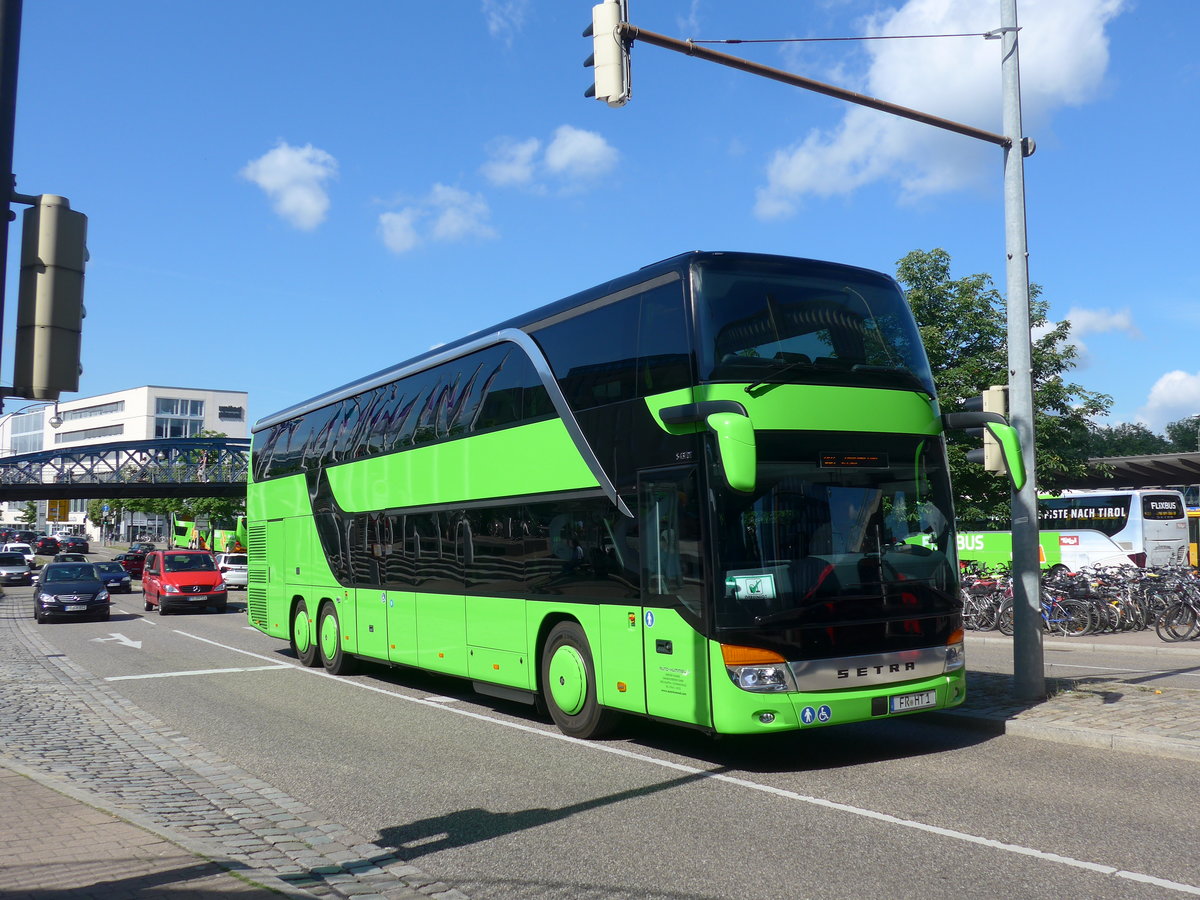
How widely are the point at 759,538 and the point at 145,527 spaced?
131895mm

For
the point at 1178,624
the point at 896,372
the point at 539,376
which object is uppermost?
the point at 539,376

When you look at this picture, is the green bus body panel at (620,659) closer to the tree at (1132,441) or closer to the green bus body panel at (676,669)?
the green bus body panel at (676,669)

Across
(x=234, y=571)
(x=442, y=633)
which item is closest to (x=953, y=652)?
(x=442, y=633)

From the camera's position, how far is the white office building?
129m

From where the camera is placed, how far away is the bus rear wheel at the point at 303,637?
1692 centimetres

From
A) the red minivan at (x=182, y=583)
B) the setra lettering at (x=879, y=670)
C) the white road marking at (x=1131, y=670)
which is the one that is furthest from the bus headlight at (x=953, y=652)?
the red minivan at (x=182, y=583)

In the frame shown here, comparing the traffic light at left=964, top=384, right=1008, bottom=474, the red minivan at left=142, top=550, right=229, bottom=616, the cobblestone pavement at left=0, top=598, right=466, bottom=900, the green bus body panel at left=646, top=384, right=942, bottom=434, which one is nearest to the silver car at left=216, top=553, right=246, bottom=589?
the red minivan at left=142, top=550, right=229, bottom=616

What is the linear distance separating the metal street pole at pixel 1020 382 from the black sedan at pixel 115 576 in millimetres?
40243

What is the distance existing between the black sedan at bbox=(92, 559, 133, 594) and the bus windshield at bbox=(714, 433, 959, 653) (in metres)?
Answer: 40.7

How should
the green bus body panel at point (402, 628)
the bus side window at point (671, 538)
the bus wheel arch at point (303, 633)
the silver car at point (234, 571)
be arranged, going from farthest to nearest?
the silver car at point (234, 571) < the bus wheel arch at point (303, 633) < the green bus body panel at point (402, 628) < the bus side window at point (671, 538)

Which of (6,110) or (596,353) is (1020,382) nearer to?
(596,353)

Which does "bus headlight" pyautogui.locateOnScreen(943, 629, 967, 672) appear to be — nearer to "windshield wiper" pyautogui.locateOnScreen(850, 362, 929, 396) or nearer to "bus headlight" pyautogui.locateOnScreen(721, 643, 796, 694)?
"bus headlight" pyautogui.locateOnScreen(721, 643, 796, 694)

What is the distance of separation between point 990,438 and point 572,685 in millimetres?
4571

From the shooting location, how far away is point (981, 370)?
25359 mm
